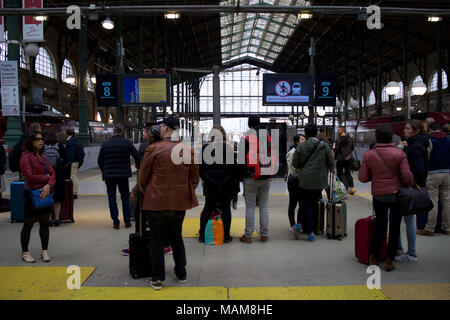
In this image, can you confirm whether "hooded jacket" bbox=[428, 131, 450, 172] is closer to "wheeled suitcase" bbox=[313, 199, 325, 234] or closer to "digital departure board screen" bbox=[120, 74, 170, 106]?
"wheeled suitcase" bbox=[313, 199, 325, 234]

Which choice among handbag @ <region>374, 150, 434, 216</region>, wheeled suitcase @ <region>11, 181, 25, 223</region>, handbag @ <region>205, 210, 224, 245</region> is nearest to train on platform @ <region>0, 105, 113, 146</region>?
wheeled suitcase @ <region>11, 181, 25, 223</region>

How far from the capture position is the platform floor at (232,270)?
4156 mm

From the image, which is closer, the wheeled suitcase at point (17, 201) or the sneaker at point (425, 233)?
the sneaker at point (425, 233)

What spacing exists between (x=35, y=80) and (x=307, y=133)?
2776 centimetres

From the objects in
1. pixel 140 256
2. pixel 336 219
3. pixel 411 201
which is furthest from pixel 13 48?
pixel 411 201

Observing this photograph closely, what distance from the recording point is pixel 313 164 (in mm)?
6074

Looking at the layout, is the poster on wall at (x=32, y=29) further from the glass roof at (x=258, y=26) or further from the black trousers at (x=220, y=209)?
the glass roof at (x=258, y=26)

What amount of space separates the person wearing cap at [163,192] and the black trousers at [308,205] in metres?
2.36

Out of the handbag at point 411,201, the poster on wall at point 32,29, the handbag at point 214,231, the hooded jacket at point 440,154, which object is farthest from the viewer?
the poster on wall at point 32,29

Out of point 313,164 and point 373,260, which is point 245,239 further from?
point 373,260

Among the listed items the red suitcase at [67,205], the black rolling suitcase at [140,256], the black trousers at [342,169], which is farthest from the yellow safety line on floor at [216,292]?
the black trousers at [342,169]

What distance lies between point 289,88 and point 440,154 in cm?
855
